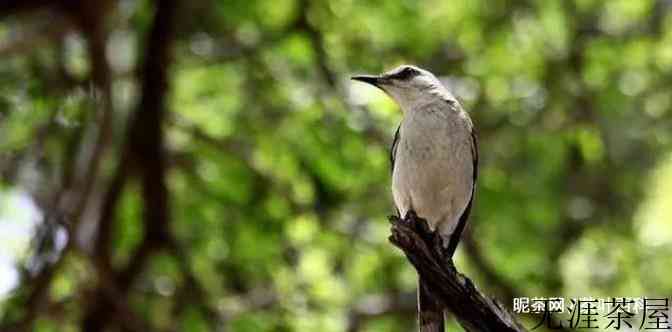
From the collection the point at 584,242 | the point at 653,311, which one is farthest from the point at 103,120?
the point at 584,242

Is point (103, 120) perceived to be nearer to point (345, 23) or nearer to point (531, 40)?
point (345, 23)

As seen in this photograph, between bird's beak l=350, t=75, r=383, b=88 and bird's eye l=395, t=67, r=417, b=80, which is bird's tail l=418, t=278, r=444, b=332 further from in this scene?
bird's eye l=395, t=67, r=417, b=80

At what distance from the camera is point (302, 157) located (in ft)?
38.3

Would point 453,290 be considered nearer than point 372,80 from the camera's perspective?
Yes

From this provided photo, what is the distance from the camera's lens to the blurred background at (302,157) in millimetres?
10398

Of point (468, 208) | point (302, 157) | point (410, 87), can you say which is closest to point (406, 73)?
point (410, 87)

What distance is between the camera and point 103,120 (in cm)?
1005

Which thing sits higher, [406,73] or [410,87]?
[406,73]

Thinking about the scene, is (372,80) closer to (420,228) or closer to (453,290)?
(420,228)

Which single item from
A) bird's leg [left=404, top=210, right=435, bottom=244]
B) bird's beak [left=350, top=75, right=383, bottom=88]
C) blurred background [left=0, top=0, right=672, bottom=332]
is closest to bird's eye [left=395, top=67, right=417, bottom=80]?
bird's beak [left=350, top=75, right=383, bottom=88]

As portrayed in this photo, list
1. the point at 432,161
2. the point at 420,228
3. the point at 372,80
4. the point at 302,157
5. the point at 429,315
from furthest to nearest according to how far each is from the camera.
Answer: the point at 302,157 < the point at 372,80 < the point at 432,161 < the point at 429,315 < the point at 420,228

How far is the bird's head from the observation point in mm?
6785

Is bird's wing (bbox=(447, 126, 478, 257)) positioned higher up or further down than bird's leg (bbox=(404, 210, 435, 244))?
higher up

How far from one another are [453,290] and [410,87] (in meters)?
2.34
